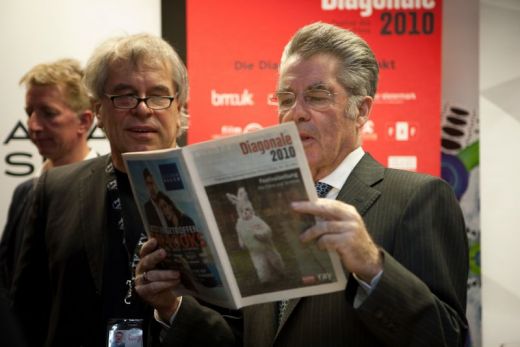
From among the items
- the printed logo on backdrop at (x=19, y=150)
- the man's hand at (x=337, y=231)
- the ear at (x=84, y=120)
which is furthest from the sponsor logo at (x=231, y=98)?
the man's hand at (x=337, y=231)

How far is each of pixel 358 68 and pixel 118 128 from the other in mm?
932

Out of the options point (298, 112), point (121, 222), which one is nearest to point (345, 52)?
point (298, 112)

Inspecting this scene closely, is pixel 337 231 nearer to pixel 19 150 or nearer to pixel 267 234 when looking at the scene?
pixel 267 234

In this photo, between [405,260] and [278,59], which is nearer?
[405,260]

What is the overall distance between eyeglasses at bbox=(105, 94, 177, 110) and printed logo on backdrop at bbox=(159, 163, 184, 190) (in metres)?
0.85

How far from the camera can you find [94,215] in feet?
9.24

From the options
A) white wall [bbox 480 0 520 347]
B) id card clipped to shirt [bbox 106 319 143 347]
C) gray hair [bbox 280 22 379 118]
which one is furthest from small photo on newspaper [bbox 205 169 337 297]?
white wall [bbox 480 0 520 347]

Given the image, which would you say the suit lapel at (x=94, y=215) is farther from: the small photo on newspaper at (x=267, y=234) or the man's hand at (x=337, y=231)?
the man's hand at (x=337, y=231)

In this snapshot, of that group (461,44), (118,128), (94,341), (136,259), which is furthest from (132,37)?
(461,44)

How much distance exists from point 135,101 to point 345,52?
0.84 metres

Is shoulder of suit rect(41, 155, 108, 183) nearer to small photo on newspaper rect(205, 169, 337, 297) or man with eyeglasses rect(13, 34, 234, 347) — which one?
man with eyeglasses rect(13, 34, 234, 347)

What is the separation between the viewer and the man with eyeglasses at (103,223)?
2.71 m

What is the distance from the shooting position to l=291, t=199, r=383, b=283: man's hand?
5.88ft

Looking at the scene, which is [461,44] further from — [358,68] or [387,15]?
[358,68]
